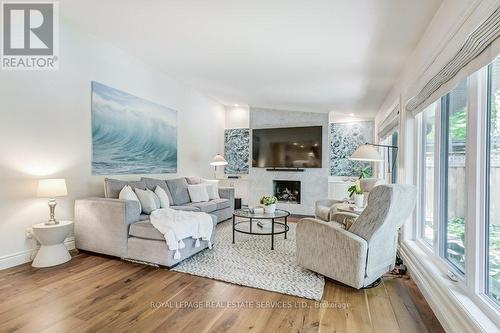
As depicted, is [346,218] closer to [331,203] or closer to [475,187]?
[475,187]

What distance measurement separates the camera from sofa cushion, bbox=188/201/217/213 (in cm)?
448

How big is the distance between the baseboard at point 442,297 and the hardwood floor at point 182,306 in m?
0.11

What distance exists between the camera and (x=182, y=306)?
2135 millimetres

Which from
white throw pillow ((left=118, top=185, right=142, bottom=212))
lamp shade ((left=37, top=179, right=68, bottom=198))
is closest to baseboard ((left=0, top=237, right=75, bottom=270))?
lamp shade ((left=37, top=179, right=68, bottom=198))

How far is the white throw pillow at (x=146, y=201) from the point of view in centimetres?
372

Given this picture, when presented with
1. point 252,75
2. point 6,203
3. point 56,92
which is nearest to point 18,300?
point 6,203

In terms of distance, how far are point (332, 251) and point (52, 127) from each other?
3.62 metres

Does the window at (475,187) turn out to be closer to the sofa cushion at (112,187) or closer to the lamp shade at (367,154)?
the lamp shade at (367,154)

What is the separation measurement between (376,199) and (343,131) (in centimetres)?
445

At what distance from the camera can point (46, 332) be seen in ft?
5.85

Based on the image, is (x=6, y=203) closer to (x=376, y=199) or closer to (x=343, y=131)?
(x=376, y=199)

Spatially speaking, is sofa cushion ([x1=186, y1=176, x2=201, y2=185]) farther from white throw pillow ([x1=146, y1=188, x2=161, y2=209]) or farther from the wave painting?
white throw pillow ([x1=146, y1=188, x2=161, y2=209])

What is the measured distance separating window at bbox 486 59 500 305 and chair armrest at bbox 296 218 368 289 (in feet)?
2.80

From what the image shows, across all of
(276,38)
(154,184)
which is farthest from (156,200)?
(276,38)
